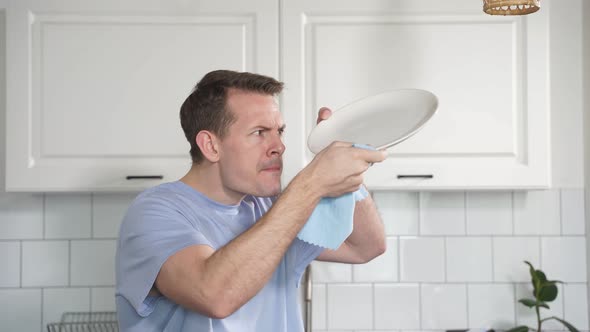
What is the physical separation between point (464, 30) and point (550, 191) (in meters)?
0.71

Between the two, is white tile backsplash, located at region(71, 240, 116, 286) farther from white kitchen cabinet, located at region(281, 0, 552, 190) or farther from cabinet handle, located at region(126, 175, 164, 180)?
white kitchen cabinet, located at region(281, 0, 552, 190)

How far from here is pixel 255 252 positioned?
1.29 metres

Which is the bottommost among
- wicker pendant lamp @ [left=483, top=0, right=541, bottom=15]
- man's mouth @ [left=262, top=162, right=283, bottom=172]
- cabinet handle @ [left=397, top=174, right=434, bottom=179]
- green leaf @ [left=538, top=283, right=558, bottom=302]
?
green leaf @ [left=538, top=283, right=558, bottom=302]

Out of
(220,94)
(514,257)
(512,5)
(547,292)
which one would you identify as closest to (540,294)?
(547,292)

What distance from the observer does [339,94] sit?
7.07 ft

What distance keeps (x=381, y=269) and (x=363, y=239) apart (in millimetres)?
809

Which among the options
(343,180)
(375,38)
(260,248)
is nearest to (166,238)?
(260,248)

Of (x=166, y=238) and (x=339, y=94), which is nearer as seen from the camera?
(x=166, y=238)

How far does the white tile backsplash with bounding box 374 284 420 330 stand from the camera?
2.48 metres

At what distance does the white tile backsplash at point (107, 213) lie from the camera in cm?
249

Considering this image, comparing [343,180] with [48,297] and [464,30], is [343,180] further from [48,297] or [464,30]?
[48,297]

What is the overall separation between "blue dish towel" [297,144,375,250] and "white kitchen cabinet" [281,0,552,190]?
77cm

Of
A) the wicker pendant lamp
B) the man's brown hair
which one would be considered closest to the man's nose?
the man's brown hair

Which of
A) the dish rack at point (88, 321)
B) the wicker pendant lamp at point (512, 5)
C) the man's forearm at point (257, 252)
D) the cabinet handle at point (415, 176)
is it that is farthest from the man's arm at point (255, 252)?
the dish rack at point (88, 321)
